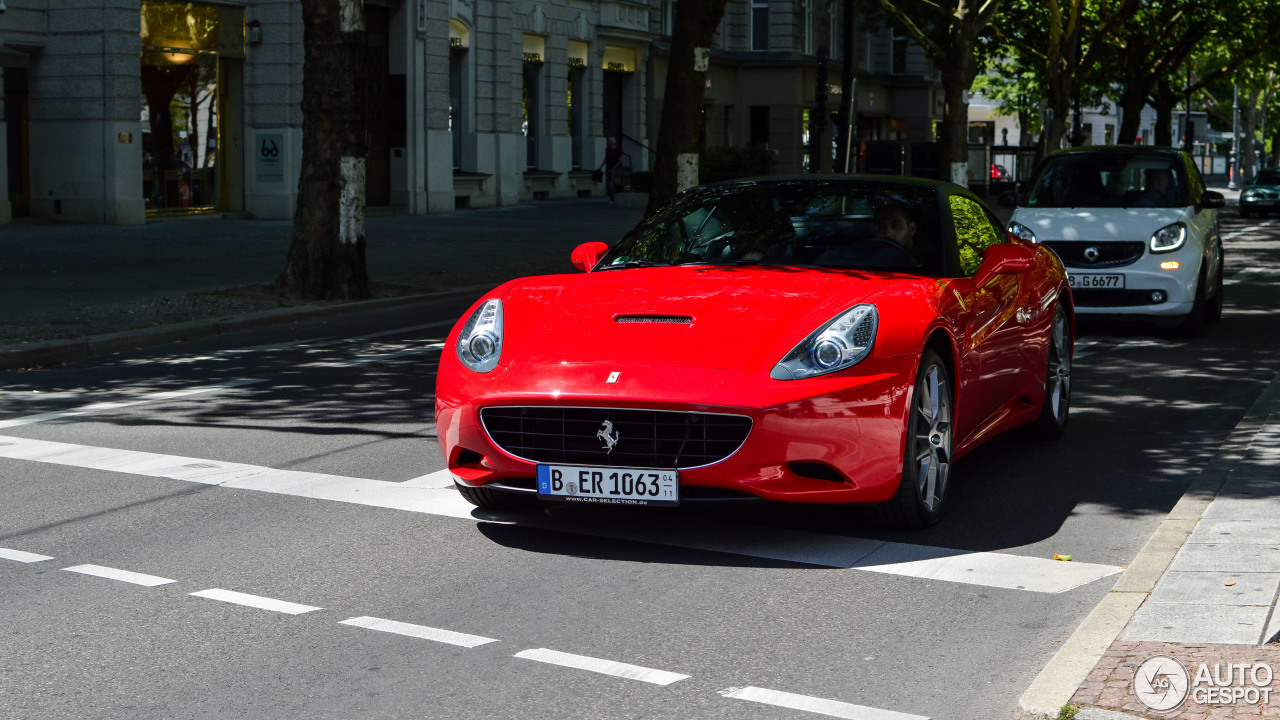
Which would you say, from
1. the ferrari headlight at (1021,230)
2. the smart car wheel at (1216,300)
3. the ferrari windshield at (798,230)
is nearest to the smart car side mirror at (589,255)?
the ferrari windshield at (798,230)

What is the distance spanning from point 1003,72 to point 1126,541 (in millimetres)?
54514

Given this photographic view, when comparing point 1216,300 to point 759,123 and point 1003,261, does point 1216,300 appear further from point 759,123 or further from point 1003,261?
point 759,123

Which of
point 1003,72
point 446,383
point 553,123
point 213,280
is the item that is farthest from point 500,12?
point 446,383

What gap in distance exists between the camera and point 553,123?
133 feet

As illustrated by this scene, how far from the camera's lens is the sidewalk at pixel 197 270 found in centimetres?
1350

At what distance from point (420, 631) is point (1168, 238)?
33.3 feet

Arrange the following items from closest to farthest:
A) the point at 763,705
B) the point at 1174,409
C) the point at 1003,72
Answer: the point at 763,705, the point at 1174,409, the point at 1003,72

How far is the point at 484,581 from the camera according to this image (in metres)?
5.58

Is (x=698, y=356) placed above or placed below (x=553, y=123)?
below

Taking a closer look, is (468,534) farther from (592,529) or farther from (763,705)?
(763,705)

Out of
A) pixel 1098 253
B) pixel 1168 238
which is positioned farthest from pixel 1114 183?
pixel 1098 253

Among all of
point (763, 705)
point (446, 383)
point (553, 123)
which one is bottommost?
point (763, 705)

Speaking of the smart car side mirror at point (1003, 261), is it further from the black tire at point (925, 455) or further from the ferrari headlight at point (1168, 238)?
the ferrari headlight at point (1168, 238)

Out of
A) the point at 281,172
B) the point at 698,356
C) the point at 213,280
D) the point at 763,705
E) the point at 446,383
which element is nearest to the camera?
Result: the point at 763,705
